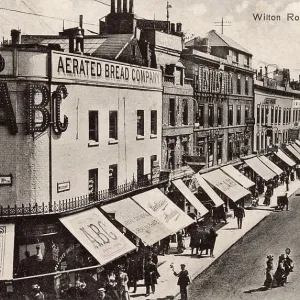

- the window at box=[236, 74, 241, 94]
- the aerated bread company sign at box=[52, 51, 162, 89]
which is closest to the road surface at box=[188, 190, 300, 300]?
the aerated bread company sign at box=[52, 51, 162, 89]

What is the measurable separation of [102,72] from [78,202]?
5.88 metres

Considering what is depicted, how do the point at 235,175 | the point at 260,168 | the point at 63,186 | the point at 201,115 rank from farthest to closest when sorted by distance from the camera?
1. the point at 260,168
2. the point at 235,175
3. the point at 201,115
4. the point at 63,186

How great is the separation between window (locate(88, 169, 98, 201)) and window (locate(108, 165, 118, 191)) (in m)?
1.37

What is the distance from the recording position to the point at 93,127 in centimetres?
2422

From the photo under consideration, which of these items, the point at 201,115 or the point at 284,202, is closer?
the point at 201,115

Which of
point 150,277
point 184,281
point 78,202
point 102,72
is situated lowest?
point 150,277

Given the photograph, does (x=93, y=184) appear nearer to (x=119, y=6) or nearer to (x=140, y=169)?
(x=140, y=169)

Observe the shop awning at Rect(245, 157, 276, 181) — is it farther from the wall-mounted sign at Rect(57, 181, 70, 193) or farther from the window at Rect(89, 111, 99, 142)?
the wall-mounted sign at Rect(57, 181, 70, 193)

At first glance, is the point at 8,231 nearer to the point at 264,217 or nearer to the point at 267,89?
the point at 264,217

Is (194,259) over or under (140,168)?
under

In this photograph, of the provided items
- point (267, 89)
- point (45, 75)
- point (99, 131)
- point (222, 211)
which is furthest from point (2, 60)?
point (267, 89)

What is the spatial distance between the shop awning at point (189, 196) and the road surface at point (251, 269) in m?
2.59

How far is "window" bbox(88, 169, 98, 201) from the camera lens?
2395 centimetres

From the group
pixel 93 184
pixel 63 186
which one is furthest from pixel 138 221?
pixel 63 186
